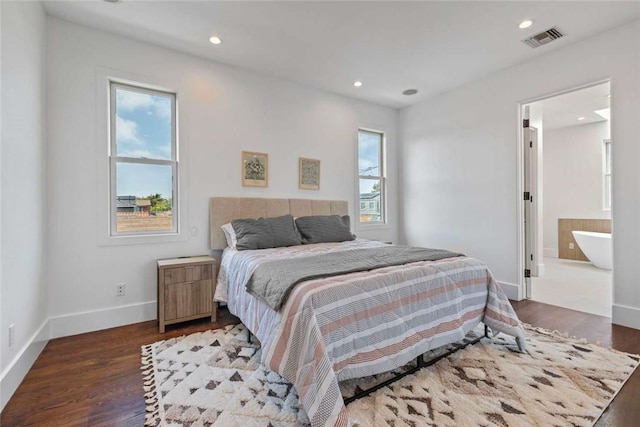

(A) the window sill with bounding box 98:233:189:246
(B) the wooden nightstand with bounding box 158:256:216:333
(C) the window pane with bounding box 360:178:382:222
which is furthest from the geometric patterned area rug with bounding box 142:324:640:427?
(C) the window pane with bounding box 360:178:382:222

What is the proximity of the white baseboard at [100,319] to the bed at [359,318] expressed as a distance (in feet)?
3.66

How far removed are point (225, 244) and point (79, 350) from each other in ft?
4.99

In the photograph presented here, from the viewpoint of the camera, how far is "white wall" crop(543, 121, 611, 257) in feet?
19.0

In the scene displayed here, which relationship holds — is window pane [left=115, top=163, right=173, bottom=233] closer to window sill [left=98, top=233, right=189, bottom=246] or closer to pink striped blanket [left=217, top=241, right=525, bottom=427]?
window sill [left=98, top=233, right=189, bottom=246]

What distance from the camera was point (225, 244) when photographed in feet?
11.0

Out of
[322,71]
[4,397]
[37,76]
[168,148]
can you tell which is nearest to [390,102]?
[322,71]

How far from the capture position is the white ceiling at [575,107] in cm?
415

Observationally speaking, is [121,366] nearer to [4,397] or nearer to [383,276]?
[4,397]

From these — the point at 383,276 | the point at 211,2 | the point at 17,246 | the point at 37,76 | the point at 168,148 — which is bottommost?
the point at 383,276

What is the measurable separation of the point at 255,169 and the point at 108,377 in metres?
2.44

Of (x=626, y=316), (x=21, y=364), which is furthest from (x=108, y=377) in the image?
(x=626, y=316)

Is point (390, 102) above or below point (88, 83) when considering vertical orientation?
above

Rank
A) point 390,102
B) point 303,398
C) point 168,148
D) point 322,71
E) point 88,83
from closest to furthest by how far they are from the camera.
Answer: point 303,398, point 88,83, point 168,148, point 322,71, point 390,102

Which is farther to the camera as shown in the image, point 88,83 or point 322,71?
point 322,71
